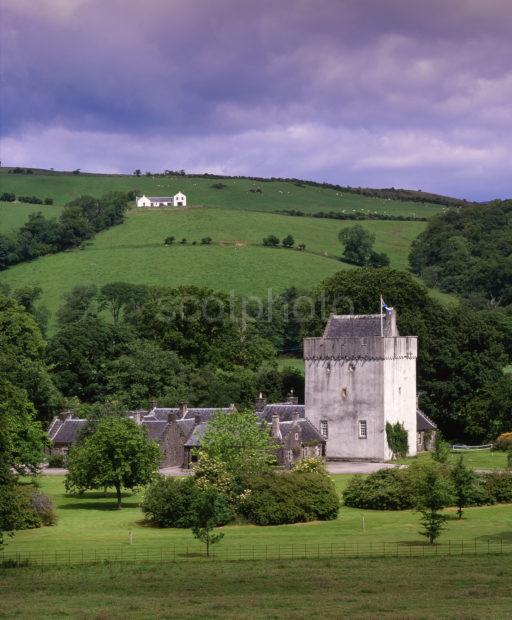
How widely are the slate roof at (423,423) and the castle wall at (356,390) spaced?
11.5 ft

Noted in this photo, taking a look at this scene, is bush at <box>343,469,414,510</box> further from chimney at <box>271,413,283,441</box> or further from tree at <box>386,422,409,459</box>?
tree at <box>386,422,409,459</box>

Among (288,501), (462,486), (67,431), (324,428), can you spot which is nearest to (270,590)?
(288,501)

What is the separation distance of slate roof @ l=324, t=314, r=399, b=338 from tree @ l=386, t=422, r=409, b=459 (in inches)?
253

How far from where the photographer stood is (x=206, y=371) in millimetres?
106000

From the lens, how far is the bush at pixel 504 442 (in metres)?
88.7

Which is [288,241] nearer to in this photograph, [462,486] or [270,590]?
[462,486]

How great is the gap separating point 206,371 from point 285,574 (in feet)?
201

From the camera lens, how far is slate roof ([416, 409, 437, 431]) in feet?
307

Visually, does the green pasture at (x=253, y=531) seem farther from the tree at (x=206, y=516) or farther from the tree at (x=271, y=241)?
the tree at (x=271, y=241)

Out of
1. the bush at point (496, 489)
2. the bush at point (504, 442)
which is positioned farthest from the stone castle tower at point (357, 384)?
the bush at point (496, 489)

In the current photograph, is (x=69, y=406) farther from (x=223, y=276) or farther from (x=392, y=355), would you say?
(x=223, y=276)

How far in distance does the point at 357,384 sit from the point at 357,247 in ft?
301

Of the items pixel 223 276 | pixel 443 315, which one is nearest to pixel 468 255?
pixel 223 276

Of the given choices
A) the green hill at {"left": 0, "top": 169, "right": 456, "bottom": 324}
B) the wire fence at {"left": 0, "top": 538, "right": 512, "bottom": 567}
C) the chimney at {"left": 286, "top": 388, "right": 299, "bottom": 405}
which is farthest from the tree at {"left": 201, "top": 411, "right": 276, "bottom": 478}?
the green hill at {"left": 0, "top": 169, "right": 456, "bottom": 324}
